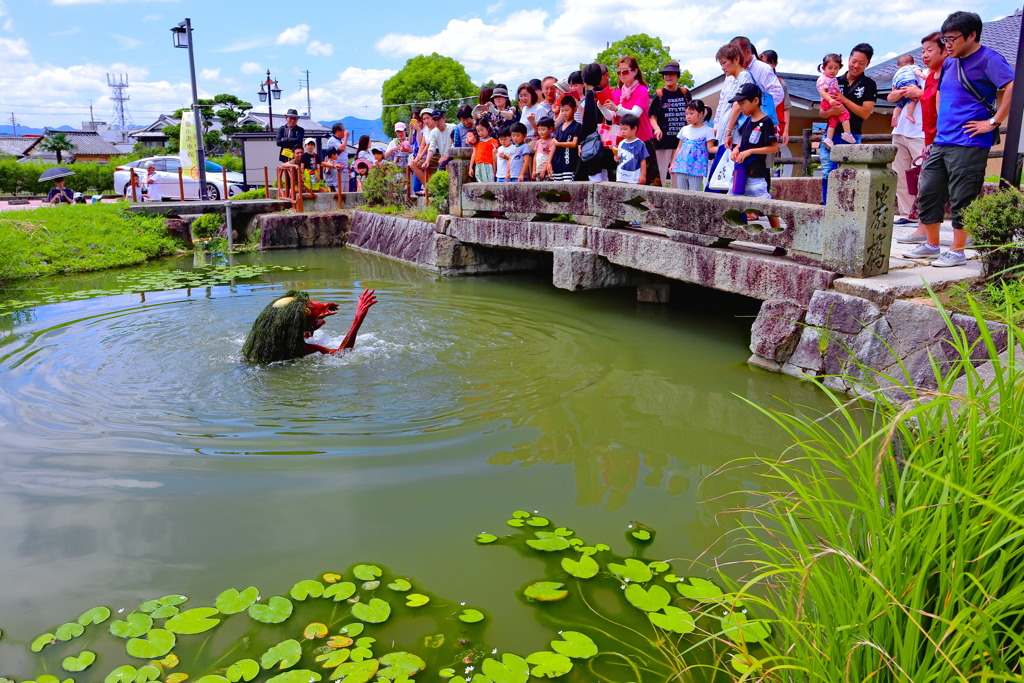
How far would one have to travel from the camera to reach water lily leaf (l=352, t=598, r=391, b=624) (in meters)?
2.91

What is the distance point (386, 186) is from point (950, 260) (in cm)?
1047

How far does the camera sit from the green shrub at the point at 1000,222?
4.77 meters

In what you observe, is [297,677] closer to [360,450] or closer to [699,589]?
[699,589]

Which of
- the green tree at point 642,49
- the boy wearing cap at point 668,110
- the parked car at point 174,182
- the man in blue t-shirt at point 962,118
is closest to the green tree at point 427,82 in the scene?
the green tree at point 642,49

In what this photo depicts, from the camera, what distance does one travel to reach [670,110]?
27.3ft

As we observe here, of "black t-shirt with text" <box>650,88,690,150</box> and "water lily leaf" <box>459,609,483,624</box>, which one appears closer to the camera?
"water lily leaf" <box>459,609,483,624</box>

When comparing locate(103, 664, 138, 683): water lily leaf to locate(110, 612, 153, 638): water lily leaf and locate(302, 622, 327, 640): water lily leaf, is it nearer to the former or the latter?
locate(110, 612, 153, 638): water lily leaf

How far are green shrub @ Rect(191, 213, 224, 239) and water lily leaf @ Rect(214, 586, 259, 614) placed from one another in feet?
45.2

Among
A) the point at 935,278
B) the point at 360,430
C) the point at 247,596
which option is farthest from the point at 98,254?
the point at 935,278

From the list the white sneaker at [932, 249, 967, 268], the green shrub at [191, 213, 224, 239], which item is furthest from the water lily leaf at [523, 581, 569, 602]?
the green shrub at [191, 213, 224, 239]

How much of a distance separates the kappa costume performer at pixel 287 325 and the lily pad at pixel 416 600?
10.1 ft

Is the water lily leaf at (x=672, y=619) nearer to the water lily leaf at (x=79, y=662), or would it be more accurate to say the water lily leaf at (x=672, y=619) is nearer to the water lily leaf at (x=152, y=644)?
the water lily leaf at (x=152, y=644)

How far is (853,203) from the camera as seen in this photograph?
5387mm

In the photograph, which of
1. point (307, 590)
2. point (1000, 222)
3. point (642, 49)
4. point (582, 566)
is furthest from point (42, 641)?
point (642, 49)
